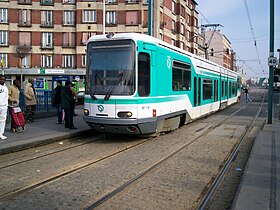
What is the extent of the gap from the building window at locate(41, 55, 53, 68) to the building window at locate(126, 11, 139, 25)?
1293 cm

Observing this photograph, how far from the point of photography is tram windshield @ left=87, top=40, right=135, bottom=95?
8641 millimetres

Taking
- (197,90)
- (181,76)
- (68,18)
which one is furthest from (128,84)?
(68,18)

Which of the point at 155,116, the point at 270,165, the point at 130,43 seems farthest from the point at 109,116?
the point at 270,165

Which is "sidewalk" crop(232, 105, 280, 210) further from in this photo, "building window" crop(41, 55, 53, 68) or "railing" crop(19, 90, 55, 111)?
"building window" crop(41, 55, 53, 68)

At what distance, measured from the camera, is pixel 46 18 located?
1853 inches

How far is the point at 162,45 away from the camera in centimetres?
989

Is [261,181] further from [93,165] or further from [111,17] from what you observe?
[111,17]

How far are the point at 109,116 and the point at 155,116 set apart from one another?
1435 millimetres

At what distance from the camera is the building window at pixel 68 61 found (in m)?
47.5

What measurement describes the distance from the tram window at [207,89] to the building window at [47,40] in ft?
118

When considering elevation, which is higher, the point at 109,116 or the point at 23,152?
the point at 109,116

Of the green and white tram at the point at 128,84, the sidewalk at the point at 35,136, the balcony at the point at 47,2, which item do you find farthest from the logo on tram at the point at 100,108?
the balcony at the point at 47,2

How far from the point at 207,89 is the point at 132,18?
32.1m

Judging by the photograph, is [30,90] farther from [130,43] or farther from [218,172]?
[218,172]
